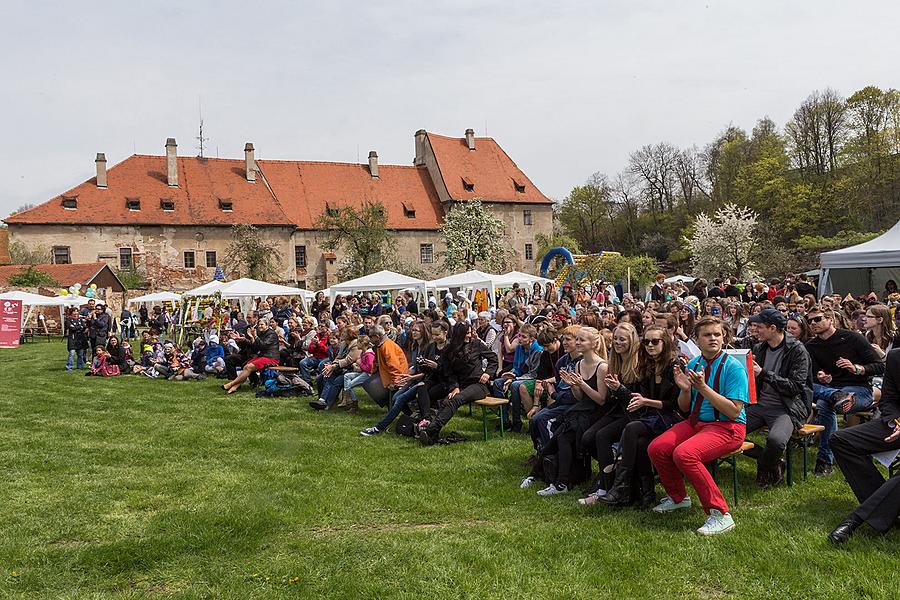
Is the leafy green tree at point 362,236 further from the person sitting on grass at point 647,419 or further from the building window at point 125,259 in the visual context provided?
the person sitting on grass at point 647,419

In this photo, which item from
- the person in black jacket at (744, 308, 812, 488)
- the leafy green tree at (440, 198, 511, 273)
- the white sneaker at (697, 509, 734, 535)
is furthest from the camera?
the leafy green tree at (440, 198, 511, 273)

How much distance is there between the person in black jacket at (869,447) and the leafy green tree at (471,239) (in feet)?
137

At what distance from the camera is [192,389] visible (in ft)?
45.4

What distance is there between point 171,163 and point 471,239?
820 inches

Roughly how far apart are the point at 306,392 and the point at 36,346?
1911 cm

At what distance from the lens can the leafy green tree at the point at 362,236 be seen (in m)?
45.2

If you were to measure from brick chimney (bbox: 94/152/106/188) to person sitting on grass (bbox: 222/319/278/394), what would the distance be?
37.2 meters

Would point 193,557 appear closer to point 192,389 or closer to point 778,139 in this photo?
point 192,389

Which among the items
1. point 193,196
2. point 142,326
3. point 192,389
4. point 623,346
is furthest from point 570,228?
point 623,346

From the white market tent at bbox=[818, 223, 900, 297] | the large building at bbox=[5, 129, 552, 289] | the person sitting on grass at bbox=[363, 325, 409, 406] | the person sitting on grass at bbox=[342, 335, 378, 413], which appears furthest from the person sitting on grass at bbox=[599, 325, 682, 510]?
the large building at bbox=[5, 129, 552, 289]

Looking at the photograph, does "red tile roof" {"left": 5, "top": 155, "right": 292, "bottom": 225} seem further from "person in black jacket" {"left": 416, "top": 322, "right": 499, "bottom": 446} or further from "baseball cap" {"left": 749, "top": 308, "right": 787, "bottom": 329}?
"baseball cap" {"left": 749, "top": 308, "right": 787, "bottom": 329}

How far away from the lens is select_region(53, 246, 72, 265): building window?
4269cm

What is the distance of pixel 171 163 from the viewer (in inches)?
1828

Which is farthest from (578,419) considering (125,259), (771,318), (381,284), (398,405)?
(125,259)
